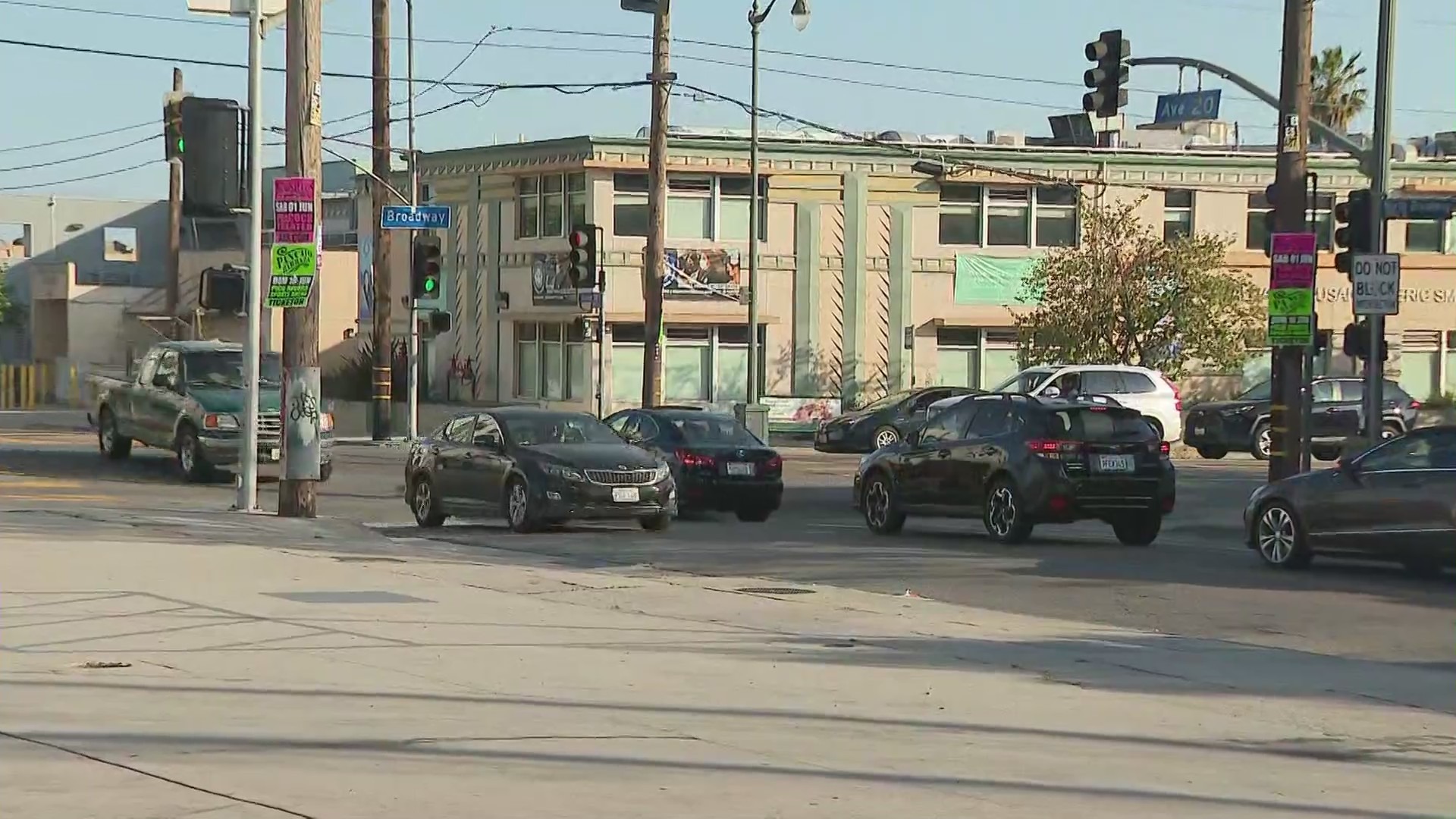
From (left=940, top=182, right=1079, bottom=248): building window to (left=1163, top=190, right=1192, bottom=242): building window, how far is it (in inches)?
110

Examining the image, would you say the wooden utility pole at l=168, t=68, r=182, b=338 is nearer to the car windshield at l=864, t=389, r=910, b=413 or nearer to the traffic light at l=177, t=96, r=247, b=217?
the car windshield at l=864, t=389, r=910, b=413

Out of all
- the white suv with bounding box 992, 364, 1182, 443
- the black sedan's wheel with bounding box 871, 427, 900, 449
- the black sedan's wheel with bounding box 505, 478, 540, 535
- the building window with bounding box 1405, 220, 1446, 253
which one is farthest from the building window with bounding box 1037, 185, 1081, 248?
the black sedan's wheel with bounding box 505, 478, 540, 535

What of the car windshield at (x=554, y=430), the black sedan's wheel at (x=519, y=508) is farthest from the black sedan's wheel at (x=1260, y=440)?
the black sedan's wheel at (x=519, y=508)

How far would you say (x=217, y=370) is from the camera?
30.1m

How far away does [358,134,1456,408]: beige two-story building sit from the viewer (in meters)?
50.5

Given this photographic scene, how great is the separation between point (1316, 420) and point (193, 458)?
21.8 meters

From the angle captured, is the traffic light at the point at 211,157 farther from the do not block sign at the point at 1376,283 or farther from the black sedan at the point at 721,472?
the do not block sign at the point at 1376,283

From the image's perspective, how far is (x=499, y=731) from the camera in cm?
946

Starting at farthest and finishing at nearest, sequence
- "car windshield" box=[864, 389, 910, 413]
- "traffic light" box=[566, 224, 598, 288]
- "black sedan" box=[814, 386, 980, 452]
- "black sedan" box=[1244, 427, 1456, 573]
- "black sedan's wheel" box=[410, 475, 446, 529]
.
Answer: "car windshield" box=[864, 389, 910, 413] → "black sedan" box=[814, 386, 980, 452] → "traffic light" box=[566, 224, 598, 288] → "black sedan's wheel" box=[410, 475, 446, 529] → "black sedan" box=[1244, 427, 1456, 573]

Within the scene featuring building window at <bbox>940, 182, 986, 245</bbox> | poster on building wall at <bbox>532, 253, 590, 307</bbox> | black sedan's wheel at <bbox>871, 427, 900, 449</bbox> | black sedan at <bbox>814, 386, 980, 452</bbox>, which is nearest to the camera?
black sedan's wheel at <bbox>871, 427, 900, 449</bbox>

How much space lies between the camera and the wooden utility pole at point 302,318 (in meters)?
22.5

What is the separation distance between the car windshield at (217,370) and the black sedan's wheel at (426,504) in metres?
6.88

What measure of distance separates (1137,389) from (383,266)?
54.0ft

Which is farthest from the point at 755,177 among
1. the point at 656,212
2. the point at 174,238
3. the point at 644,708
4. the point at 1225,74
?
the point at 644,708
